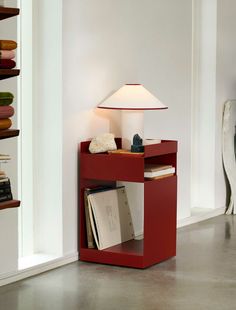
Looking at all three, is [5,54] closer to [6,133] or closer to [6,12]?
[6,12]

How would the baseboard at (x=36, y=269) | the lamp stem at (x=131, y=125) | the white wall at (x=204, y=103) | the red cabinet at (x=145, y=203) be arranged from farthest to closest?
the white wall at (x=204, y=103) < the lamp stem at (x=131, y=125) < the red cabinet at (x=145, y=203) < the baseboard at (x=36, y=269)

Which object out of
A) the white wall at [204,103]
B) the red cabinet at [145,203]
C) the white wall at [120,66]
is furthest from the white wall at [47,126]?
the white wall at [204,103]

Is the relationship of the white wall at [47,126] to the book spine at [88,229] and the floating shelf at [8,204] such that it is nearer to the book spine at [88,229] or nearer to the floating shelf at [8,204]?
the book spine at [88,229]

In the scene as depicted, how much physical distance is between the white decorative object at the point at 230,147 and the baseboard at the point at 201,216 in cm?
12

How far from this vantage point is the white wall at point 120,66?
5.41m

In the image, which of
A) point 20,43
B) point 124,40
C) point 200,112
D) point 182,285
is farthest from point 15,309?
point 200,112

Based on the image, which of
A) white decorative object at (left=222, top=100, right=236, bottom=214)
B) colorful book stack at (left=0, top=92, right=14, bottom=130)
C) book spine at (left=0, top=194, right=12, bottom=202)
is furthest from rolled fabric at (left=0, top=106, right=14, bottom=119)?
white decorative object at (left=222, top=100, right=236, bottom=214)

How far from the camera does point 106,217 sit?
5.56 m

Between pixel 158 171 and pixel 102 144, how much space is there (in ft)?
A: 1.48

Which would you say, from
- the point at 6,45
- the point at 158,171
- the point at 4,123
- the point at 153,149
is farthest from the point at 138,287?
the point at 6,45

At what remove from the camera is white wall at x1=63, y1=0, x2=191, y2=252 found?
17.7ft

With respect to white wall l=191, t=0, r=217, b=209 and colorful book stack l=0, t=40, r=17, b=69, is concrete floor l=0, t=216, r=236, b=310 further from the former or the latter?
white wall l=191, t=0, r=217, b=209

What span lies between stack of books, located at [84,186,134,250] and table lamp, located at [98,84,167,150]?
1.31ft

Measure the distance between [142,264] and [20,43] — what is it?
1746mm
